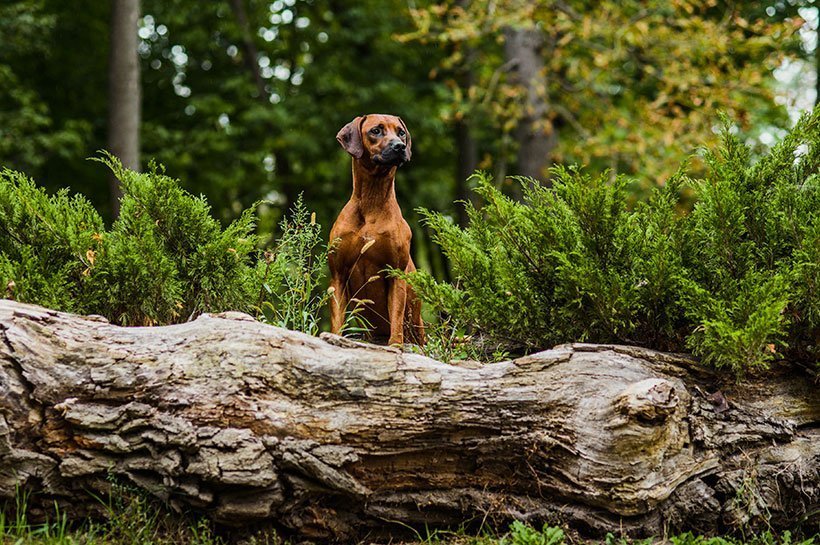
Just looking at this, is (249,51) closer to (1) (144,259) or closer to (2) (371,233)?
(1) (144,259)

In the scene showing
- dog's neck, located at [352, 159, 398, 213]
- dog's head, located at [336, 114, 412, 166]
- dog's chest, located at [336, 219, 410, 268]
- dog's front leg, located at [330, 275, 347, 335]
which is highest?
dog's head, located at [336, 114, 412, 166]

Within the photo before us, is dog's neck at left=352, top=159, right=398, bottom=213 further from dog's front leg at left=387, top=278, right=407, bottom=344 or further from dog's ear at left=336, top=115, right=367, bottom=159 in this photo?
dog's front leg at left=387, top=278, right=407, bottom=344

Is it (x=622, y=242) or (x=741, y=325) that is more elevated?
(x=622, y=242)

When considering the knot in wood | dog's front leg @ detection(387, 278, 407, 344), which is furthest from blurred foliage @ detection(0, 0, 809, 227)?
the knot in wood

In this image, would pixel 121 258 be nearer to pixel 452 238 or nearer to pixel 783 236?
pixel 452 238

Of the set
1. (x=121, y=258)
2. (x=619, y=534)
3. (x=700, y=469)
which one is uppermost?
(x=121, y=258)

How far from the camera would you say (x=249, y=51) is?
19.2 m

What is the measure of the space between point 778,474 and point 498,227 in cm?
213

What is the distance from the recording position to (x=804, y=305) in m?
4.73

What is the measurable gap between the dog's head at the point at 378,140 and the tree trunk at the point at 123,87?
249 inches

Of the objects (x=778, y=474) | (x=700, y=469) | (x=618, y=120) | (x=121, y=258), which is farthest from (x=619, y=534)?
(x=618, y=120)

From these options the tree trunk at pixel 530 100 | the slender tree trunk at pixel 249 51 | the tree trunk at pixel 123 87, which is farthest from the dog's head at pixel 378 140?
the slender tree trunk at pixel 249 51

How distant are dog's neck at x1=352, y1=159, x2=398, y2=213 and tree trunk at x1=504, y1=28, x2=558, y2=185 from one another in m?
9.17

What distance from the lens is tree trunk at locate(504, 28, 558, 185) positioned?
1441cm
